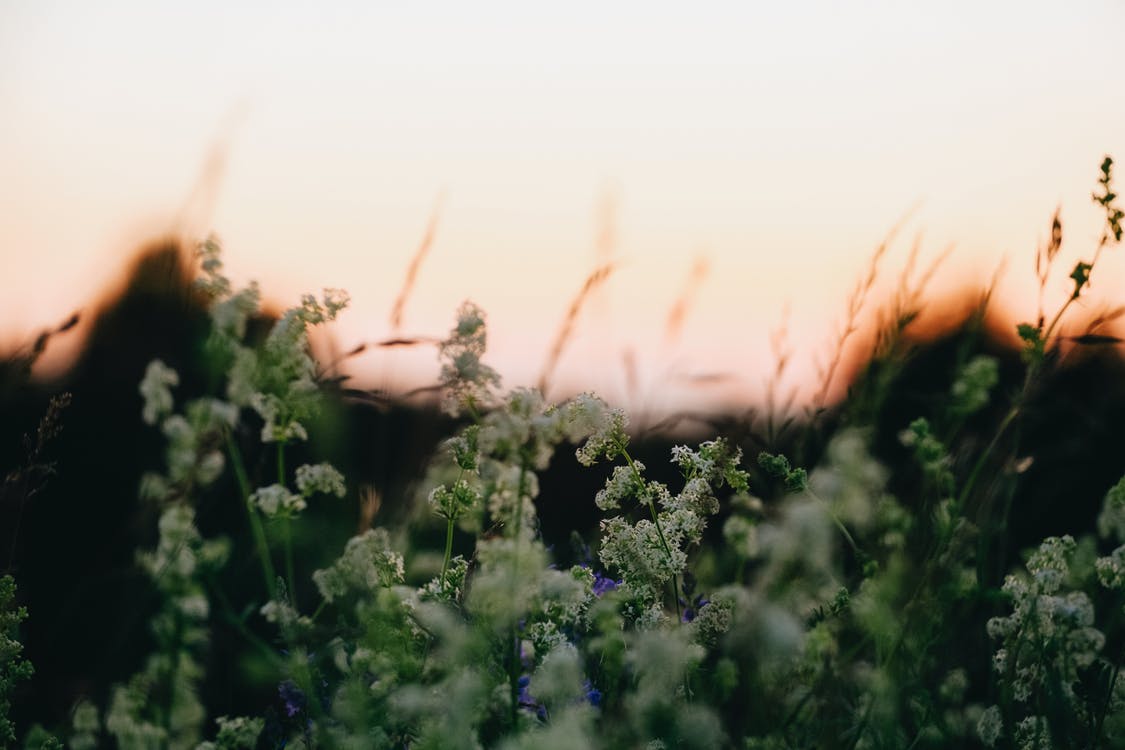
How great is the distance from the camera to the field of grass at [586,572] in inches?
59.1

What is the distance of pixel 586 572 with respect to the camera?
86.1 inches

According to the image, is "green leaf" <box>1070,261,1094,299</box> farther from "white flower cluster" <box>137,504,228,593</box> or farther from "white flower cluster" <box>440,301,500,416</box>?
"white flower cluster" <box>137,504,228,593</box>

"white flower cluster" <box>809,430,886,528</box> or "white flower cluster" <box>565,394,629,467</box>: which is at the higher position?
"white flower cluster" <box>809,430,886,528</box>

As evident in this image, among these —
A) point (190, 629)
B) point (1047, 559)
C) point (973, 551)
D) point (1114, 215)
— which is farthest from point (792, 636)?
point (1114, 215)

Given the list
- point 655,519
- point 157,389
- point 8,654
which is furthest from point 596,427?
point 8,654

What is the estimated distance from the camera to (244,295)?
5.46ft

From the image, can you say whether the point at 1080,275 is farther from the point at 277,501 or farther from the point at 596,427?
the point at 277,501

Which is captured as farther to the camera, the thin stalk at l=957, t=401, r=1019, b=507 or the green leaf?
the green leaf

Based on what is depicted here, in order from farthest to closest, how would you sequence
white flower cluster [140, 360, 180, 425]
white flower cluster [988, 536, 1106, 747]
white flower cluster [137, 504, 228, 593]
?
white flower cluster [988, 536, 1106, 747] → white flower cluster [140, 360, 180, 425] → white flower cluster [137, 504, 228, 593]

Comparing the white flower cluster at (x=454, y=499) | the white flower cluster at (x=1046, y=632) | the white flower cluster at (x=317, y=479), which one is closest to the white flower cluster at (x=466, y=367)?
the white flower cluster at (x=317, y=479)

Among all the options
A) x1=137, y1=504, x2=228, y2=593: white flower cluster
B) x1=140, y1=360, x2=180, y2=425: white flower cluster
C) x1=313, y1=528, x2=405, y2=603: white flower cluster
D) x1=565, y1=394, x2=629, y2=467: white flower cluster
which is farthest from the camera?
x1=565, y1=394, x2=629, y2=467: white flower cluster

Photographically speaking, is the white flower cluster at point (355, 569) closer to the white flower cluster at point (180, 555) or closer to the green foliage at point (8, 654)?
Answer: the white flower cluster at point (180, 555)

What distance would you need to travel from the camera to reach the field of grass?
4.92 feet

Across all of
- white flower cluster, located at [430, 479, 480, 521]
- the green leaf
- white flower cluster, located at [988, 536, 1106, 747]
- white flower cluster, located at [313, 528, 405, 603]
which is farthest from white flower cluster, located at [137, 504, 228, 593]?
the green leaf
